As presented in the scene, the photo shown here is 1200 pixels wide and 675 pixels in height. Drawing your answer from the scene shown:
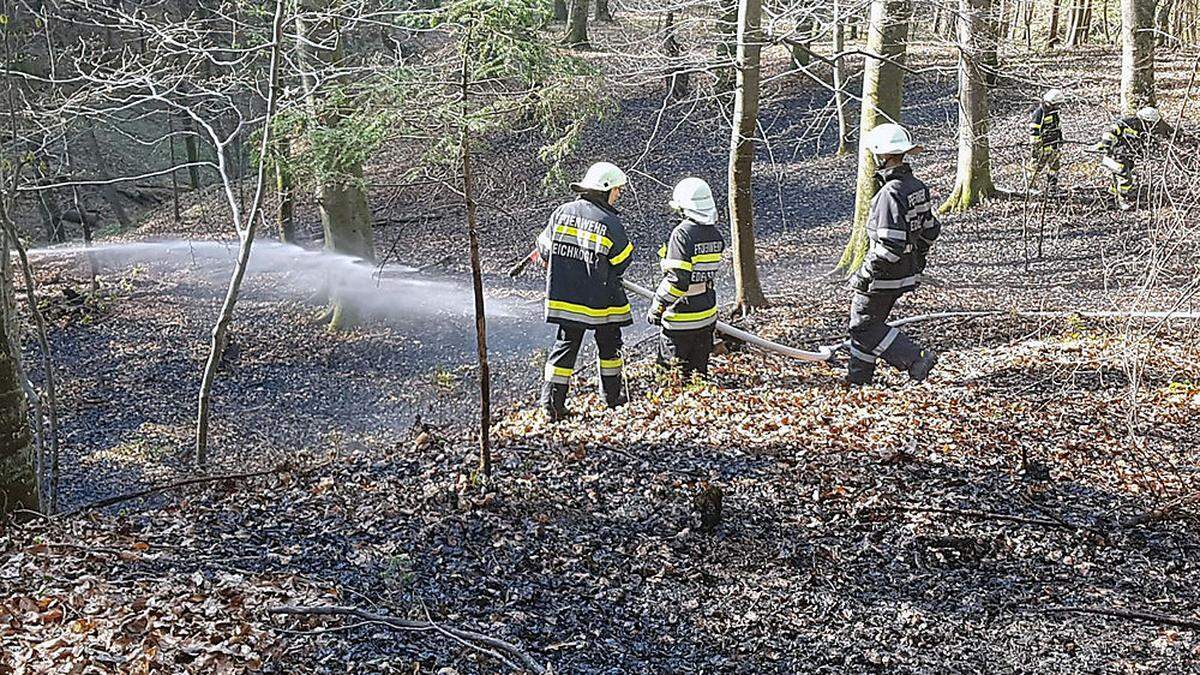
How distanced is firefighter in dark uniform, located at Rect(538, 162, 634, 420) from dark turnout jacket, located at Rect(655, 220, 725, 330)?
592 millimetres

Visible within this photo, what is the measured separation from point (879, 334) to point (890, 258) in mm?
741

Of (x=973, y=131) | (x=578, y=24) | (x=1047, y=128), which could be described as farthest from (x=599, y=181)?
(x=578, y=24)

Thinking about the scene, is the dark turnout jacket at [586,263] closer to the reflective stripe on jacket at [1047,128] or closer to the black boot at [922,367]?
the black boot at [922,367]

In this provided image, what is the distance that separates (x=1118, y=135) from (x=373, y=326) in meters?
12.2

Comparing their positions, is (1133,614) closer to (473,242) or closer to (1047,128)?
(473,242)

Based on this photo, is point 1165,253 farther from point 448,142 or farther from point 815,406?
point 448,142

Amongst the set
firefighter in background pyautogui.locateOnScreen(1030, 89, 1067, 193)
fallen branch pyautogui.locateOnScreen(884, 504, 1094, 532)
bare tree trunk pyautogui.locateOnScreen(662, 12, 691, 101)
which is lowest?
fallen branch pyautogui.locateOnScreen(884, 504, 1094, 532)

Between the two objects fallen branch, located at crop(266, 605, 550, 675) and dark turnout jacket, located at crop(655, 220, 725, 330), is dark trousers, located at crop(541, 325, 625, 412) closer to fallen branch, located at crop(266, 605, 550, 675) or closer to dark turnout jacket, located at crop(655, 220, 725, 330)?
dark turnout jacket, located at crop(655, 220, 725, 330)

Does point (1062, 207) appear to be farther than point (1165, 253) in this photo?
Yes

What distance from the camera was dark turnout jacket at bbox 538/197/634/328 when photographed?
8281mm

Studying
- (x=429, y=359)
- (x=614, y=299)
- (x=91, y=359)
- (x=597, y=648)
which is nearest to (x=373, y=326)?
(x=429, y=359)

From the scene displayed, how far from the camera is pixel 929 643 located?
4.90 m

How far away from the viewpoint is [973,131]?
15516 millimetres

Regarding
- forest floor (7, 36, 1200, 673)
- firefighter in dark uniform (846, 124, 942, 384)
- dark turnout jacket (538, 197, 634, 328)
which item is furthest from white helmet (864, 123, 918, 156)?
dark turnout jacket (538, 197, 634, 328)
